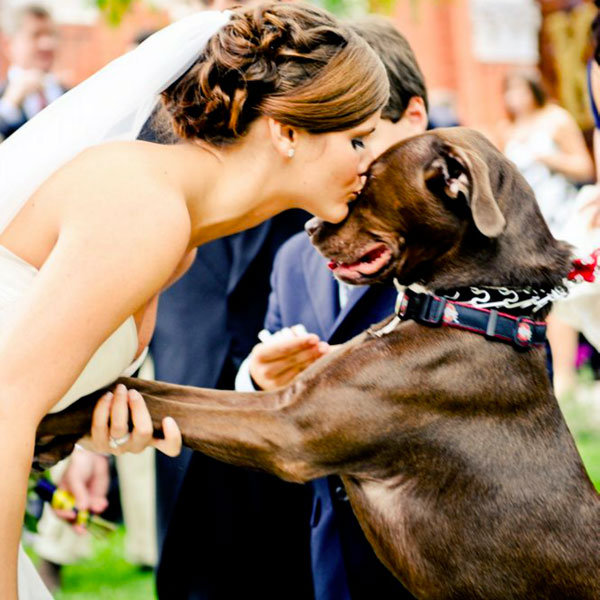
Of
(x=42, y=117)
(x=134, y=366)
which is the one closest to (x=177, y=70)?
(x=42, y=117)

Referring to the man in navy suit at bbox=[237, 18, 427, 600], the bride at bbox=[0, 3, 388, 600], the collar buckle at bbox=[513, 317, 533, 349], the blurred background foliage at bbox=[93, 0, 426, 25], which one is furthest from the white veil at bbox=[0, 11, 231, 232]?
the blurred background foliage at bbox=[93, 0, 426, 25]

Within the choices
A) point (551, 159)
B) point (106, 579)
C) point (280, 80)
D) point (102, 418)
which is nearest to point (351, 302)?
point (280, 80)

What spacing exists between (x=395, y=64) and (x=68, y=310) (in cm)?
160

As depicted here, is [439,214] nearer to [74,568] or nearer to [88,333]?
[88,333]

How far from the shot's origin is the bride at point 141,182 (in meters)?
2.19

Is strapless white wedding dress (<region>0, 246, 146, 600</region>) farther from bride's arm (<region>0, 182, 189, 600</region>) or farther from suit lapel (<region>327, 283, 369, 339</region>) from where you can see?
suit lapel (<region>327, 283, 369, 339</region>)

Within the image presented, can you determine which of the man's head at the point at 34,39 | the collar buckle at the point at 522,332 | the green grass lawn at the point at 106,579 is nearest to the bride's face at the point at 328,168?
the collar buckle at the point at 522,332

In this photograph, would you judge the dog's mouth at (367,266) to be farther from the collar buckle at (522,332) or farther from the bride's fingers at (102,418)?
the bride's fingers at (102,418)

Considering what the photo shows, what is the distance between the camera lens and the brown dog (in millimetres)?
2643

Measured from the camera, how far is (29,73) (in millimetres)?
6977

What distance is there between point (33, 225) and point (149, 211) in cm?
30

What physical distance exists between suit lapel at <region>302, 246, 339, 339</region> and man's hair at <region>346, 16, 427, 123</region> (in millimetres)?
531

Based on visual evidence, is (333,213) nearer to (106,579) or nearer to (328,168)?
(328,168)

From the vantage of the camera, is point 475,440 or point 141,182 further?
point 475,440
